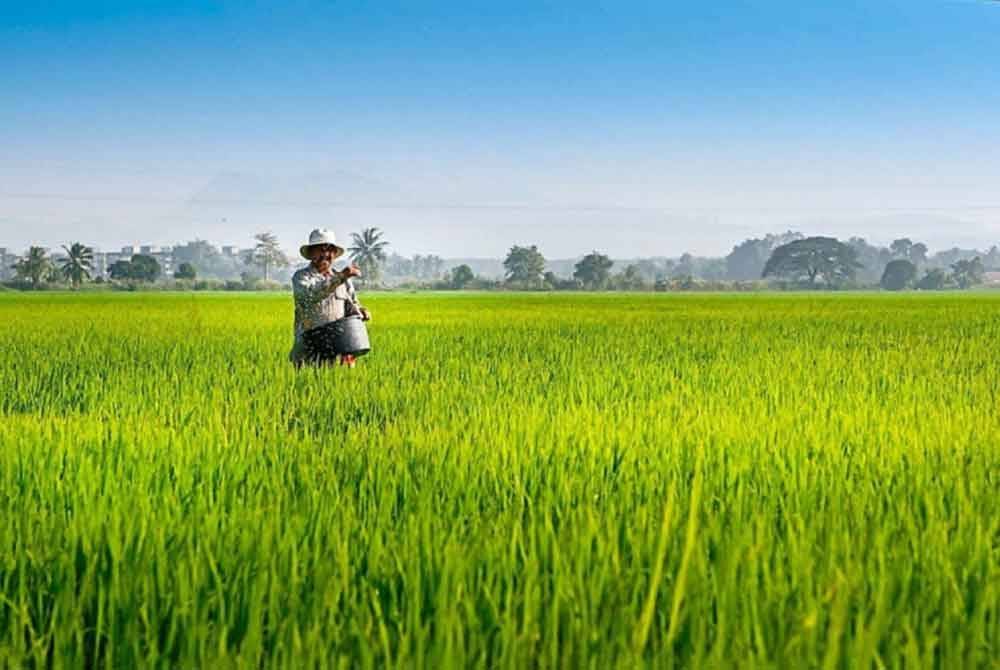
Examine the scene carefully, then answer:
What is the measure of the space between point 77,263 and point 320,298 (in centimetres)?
7879

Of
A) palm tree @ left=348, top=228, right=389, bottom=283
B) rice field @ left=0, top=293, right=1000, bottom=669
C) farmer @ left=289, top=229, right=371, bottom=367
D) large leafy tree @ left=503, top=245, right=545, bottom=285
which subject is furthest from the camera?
large leafy tree @ left=503, top=245, right=545, bottom=285

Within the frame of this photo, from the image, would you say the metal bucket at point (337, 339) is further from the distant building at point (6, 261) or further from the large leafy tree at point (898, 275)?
the large leafy tree at point (898, 275)

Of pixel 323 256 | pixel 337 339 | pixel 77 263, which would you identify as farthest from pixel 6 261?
pixel 323 256

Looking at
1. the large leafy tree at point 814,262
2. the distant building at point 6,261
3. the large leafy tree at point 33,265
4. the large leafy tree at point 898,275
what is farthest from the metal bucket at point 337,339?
the large leafy tree at point 898,275

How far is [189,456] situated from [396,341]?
619 cm

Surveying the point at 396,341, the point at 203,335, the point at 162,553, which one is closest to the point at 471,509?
the point at 162,553

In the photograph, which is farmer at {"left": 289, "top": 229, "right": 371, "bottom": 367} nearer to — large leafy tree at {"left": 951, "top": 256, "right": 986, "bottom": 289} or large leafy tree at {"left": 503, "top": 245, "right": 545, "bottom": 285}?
large leafy tree at {"left": 503, "top": 245, "right": 545, "bottom": 285}

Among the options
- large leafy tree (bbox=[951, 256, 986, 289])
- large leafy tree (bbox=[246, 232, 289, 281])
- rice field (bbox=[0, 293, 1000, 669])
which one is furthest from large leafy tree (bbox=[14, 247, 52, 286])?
large leafy tree (bbox=[951, 256, 986, 289])

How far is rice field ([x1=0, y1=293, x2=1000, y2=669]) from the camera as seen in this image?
134cm

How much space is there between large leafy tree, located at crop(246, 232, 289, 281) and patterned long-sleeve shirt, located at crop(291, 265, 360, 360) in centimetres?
5633

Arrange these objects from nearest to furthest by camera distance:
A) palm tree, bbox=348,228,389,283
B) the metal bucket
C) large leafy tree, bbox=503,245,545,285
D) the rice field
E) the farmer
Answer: the rice field < the farmer < the metal bucket < palm tree, bbox=348,228,389,283 < large leafy tree, bbox=503,245,545,285

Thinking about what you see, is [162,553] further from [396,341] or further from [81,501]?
[396,341]

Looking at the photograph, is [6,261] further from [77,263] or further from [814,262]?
[814,262]

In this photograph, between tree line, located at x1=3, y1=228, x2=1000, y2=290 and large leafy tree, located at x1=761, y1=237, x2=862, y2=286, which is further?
large leafy tree, located at x1=761, y1=237, x2=862, y2=286
